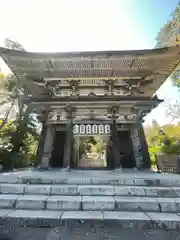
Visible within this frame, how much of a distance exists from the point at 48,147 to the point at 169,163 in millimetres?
5715

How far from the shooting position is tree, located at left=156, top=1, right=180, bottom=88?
8.82 metres

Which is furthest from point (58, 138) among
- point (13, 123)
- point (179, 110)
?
point (179, 110)

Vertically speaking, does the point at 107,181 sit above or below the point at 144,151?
below

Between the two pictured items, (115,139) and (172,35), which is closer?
(115,139)

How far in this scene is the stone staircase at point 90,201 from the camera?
2402 mm

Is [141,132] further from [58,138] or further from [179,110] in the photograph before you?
[179,110]

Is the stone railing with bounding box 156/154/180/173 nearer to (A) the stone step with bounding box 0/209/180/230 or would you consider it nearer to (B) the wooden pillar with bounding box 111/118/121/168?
(B) the wooden pillar with bounding box 111/118/121/168

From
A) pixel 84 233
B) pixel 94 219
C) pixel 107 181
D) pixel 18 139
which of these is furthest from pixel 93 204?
pixel 18 139

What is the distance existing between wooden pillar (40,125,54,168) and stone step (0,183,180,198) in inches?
90.8

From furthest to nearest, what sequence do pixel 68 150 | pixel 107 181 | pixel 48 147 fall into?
pixel 48 147 < pixel 68 150 < pixel 107 181

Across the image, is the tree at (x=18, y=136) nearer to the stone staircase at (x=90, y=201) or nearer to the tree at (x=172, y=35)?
the stone staircase at (x=90, y=201)

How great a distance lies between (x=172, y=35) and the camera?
30.2 ft

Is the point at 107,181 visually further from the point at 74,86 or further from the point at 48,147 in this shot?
the point at 74,86

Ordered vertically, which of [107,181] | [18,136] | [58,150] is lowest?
[107,181]
